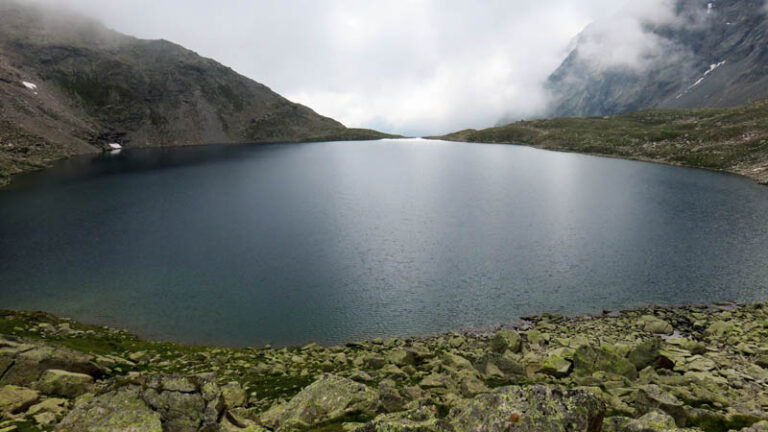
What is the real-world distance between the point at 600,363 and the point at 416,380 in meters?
14.4

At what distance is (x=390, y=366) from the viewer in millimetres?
29891

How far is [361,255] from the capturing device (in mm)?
65188

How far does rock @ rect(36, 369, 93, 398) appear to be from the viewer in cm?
2109

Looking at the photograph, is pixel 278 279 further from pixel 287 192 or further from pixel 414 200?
pixel 287 192

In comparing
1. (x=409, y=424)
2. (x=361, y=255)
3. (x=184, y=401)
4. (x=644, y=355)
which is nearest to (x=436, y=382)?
(x=409, y=424)

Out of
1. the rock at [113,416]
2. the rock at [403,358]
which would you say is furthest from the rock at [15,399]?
the rock at [403,358]

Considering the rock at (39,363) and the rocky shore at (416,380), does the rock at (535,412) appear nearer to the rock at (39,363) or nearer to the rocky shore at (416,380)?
the rocky shore at (416,380)

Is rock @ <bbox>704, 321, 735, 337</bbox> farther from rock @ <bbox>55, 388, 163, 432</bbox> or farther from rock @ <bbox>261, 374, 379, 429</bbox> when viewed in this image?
rock @ <bbox>55, 388, 163, 432</bbox>

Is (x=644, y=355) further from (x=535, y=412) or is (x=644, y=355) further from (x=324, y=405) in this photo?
(x=324, y=405)

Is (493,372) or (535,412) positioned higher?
(535,412)

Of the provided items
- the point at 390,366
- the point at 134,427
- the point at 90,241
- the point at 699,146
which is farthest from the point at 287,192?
the point at 699,146

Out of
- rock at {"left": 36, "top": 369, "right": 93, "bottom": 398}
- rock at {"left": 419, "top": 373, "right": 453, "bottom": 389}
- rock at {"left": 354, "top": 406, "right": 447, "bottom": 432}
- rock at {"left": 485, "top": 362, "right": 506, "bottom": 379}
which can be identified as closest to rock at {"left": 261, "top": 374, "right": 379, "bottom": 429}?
rock at {"left": 354, "top": 406, "right": 447, "bottom": 432}

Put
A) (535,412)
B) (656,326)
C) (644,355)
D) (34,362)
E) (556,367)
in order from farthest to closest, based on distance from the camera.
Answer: (656,326)
(644,355)
(556,367)
(34,362)
(535,412)

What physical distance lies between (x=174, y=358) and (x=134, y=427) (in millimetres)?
20610
